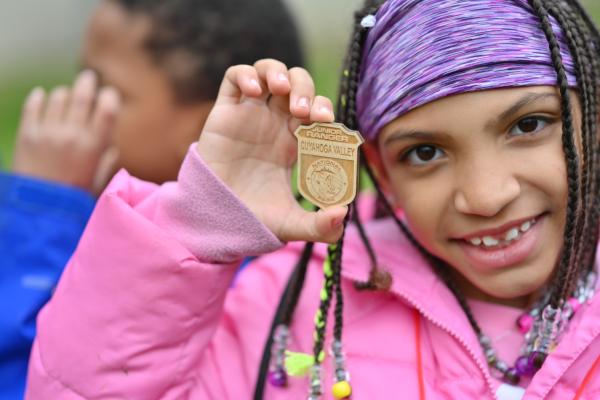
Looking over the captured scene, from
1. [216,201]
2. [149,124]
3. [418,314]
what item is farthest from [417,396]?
[149,124]

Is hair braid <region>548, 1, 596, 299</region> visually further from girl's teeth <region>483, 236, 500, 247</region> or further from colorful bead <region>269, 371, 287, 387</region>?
colorful bead <region>269, 371, 287, 387</region>

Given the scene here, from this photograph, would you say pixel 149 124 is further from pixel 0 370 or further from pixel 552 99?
pixel 552 99

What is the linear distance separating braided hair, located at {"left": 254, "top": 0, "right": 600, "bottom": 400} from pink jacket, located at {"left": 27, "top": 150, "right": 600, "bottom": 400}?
6cm

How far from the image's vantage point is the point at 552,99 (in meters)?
1.36

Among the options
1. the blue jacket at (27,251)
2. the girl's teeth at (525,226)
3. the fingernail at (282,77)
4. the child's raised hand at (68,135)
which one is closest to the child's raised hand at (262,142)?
the fingernail at (282,77)

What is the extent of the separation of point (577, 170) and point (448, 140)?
23cm

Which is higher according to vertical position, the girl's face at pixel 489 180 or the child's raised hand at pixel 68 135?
the girl's face at pixel 489 180

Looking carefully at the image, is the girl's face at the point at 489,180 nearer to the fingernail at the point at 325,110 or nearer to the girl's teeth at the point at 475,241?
the girl's teeth at the point at 475,241

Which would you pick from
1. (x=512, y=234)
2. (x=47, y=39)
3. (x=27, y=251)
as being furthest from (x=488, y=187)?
(x=47, y=39)

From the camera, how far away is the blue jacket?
180cm

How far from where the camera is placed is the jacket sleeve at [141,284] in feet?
4.67

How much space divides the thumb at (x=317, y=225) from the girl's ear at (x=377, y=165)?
0.84ft

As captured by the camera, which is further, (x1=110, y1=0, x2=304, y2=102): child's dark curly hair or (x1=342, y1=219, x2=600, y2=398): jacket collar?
(x1=110, y1=0, x2=304, y2=102): child's dark curly hair

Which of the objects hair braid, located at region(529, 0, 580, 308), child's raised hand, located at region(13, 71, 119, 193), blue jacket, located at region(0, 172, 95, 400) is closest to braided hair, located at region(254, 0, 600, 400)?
hair braid, located at region(529, 0, 580, 308)
